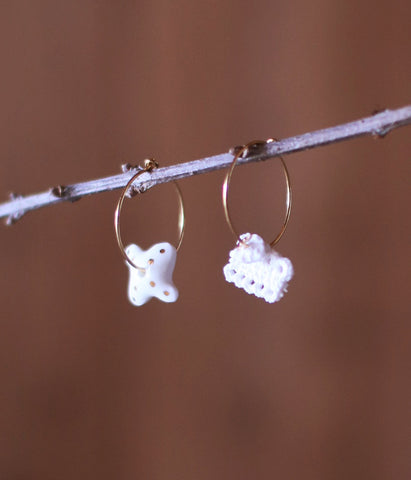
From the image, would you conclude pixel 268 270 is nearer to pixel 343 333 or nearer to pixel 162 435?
pixel 343 333

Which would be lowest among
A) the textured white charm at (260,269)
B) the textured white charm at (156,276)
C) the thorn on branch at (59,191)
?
the textured white charm at (260,269)

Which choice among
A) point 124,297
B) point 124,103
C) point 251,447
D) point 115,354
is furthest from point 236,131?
point 251,447

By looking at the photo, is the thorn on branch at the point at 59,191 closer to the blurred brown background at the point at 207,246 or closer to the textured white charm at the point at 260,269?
the textured white charm at the point at 260,269

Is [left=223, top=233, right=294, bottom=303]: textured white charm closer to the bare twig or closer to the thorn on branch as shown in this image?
the bare twig

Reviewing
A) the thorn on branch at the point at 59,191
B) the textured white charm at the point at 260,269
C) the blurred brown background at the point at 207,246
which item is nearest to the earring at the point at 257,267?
the textured white charm at the point at 260,269

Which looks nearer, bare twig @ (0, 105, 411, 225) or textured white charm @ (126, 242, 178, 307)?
bare twig @ (0, 105, 411, 225)

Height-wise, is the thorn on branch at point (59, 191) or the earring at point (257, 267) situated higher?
the thorn on branch at point (59, 191)

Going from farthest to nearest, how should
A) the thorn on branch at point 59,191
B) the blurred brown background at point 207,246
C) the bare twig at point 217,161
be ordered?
the blurred brown background at point 207,246, the thorn on branch at point 59,191, the bare twig at point 217,161

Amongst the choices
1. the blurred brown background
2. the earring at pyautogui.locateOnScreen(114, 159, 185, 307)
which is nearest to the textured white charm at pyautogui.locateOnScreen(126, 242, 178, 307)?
the earring at pyautogui.locateOnScreen(114, 159, 185, 307)
